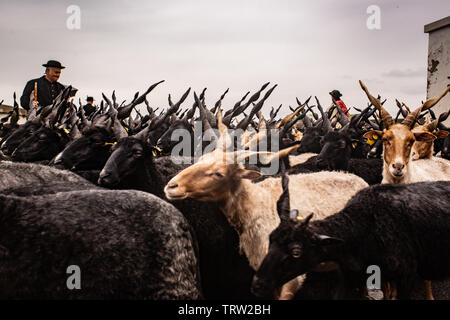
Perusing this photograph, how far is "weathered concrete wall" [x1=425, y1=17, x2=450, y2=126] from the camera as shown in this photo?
16.2 meters

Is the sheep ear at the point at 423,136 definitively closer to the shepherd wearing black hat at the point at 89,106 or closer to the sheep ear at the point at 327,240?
the sheep ear at the point at 327,240

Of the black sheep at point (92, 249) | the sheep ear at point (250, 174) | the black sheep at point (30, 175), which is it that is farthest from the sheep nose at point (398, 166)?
the black sheep at point (30, 175)

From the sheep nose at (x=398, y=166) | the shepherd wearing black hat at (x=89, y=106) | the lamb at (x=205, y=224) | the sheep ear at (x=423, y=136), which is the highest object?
the shepherd wearing black hat at (x=89, y=106)

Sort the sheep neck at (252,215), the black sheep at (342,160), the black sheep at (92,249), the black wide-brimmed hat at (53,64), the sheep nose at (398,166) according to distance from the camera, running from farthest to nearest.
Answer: the black wide-brimmed hat at (53,64), the black sheep at (342,160), the sheep nose at (398,166), the sheep neck at (252,215), the black sheep at (92,249)

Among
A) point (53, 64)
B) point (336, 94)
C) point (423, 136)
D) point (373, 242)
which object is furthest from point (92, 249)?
point (336, 94)

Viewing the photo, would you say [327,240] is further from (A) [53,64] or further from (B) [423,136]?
(A) [53,64]

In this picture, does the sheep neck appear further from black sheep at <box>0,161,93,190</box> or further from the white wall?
the white wall

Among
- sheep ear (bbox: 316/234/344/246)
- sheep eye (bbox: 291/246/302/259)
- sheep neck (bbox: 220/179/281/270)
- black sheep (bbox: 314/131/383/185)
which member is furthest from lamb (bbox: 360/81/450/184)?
sheep eye (bbox: 291/246/302/259)

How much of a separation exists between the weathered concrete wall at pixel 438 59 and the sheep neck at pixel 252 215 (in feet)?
45.7

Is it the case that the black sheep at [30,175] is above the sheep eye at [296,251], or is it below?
above

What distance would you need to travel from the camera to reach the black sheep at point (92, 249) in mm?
2713

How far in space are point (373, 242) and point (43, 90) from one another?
365 inches

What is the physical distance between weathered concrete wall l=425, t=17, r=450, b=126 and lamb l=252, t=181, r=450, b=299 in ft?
46.0
